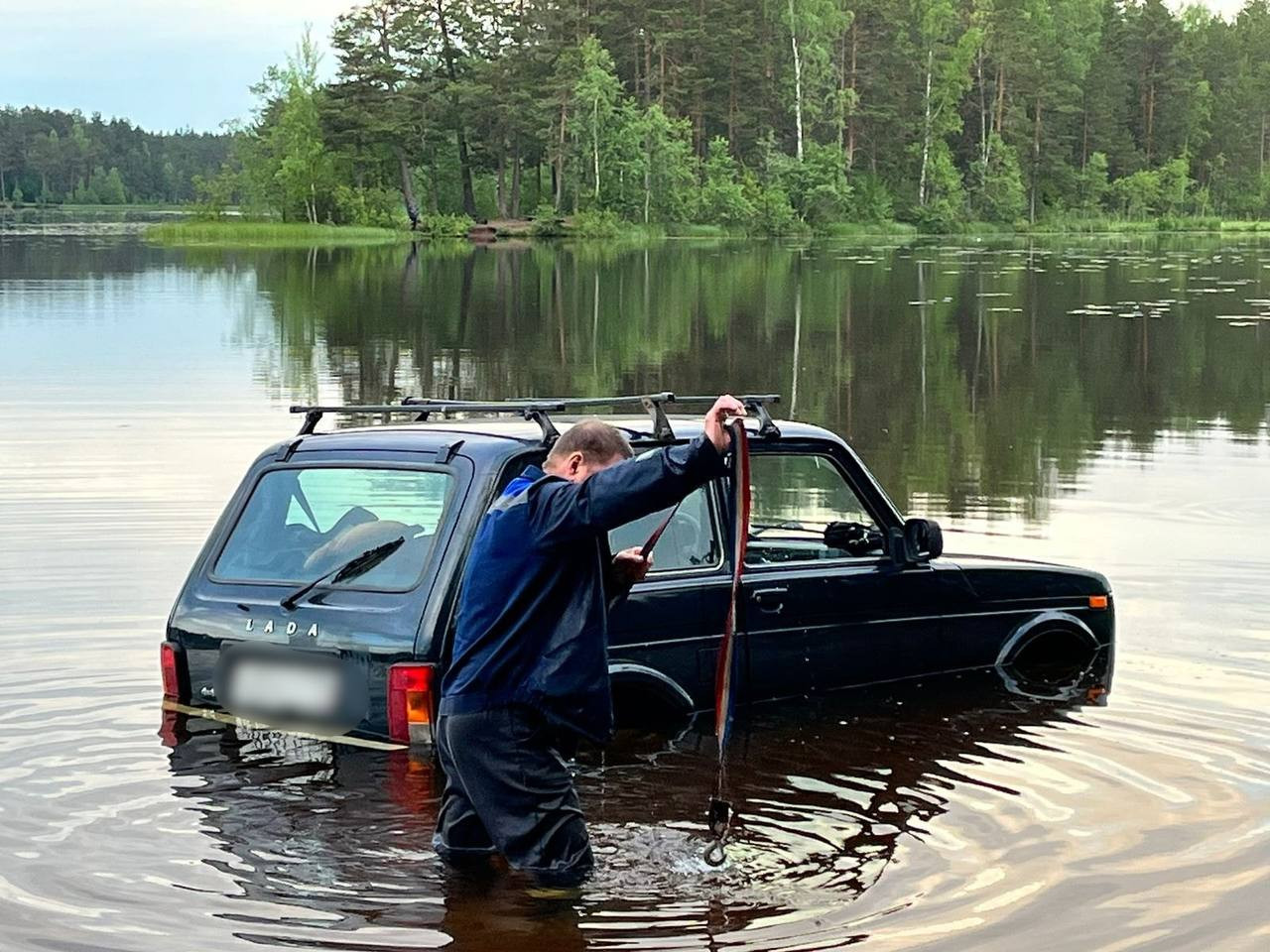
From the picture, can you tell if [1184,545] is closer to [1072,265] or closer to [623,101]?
[1072,265]

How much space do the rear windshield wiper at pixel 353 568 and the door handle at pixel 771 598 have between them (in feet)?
5.28

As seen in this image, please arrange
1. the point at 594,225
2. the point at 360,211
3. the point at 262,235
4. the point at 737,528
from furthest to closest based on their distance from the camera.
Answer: the point at 360,211, the point at 594,225, the point at 262,235, the point at 737,528

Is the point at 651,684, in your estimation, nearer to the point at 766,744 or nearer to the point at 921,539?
the point at 766,744

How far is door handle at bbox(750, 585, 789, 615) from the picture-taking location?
25.9 feet

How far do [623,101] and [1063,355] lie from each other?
274 feet

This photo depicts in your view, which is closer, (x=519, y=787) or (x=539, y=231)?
(x=519, y=787)

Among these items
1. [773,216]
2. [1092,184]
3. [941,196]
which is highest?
[1092,184]

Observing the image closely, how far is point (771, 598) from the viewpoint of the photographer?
7.95 meters

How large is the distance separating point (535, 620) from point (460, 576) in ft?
4.07

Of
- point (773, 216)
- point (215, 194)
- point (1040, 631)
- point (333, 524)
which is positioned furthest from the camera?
point (215, 194)

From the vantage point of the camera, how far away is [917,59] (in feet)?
396

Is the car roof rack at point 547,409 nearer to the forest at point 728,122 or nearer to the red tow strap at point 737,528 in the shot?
the red tow strap at point 737,528

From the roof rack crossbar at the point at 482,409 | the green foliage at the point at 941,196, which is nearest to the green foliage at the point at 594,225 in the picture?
the green foliage at the point at 941,196

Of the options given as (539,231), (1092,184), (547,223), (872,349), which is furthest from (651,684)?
(1092,184)
